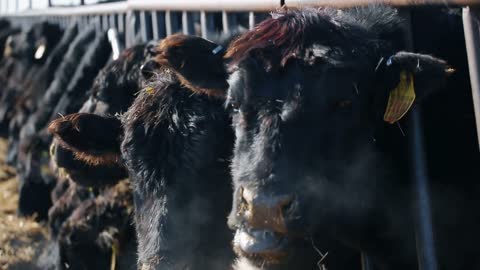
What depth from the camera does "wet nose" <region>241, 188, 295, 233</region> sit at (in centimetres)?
343

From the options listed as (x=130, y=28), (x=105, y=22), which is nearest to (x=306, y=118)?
(x=130, y=28)

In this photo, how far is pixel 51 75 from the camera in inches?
387

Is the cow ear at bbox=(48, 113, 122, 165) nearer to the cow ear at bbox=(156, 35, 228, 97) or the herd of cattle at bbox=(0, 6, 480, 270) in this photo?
the herd of cattle at bbox=(0, 6, 480, 270)

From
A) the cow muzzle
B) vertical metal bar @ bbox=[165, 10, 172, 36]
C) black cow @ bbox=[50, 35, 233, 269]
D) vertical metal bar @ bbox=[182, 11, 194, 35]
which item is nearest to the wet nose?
the cow muzzle

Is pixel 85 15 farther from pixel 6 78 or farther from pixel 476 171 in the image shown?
pixel 476 171

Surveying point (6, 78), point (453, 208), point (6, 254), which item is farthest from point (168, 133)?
point (6, 78)

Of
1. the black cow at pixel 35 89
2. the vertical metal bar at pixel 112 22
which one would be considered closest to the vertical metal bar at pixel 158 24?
the vertical metal bar at pixel 112 22

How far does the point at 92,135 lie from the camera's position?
4.56m

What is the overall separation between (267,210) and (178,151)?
39.6 inches

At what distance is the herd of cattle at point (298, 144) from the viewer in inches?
142

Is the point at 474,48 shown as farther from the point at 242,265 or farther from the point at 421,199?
the point at 242,265

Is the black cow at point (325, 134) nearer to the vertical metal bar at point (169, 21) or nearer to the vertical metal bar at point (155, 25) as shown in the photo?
the vertical metal bar at point (169, 21)

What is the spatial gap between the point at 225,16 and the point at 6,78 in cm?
643

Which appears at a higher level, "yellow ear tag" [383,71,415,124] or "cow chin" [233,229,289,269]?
"yellow ear tag" [383,71,415,124]
